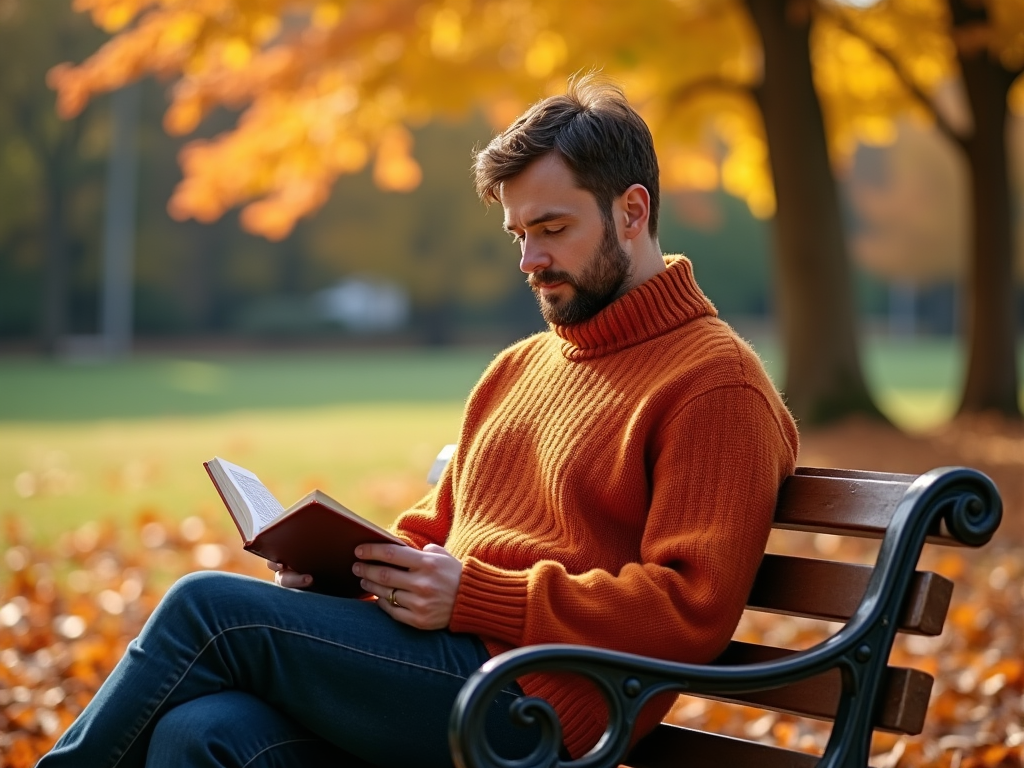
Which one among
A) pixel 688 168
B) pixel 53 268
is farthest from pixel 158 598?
pixel 53 268

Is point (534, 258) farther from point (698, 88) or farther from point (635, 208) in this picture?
point (698, 88)

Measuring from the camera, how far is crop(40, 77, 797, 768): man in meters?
2.49

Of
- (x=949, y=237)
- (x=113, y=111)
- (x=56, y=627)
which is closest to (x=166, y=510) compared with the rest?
(x=56, y=627)

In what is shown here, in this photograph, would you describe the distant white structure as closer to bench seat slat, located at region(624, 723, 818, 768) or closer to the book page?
the book page

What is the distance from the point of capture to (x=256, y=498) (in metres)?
2.91

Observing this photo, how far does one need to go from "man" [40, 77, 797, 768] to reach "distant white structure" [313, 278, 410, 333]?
130ft

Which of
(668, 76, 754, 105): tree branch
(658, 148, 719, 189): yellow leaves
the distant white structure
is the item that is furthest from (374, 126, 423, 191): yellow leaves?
the distant white structure

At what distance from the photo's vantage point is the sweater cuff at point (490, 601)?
2529mm

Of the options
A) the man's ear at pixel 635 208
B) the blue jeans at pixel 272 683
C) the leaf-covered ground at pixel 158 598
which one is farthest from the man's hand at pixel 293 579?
the leaf-covered ground at pixel 158 598

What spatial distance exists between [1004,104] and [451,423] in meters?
7.00

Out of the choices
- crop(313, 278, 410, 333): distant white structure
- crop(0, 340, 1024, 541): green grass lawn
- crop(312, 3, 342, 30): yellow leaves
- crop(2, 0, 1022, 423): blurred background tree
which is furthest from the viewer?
crop(313, 278, 410, 333): distant white structure

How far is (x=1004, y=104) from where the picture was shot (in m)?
14.7

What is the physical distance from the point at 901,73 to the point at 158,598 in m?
10.7

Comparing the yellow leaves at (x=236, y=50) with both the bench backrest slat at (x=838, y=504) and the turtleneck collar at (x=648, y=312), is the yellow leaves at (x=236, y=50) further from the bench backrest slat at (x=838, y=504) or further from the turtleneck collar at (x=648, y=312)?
the bench backrest slat at (x=838, y=504)
